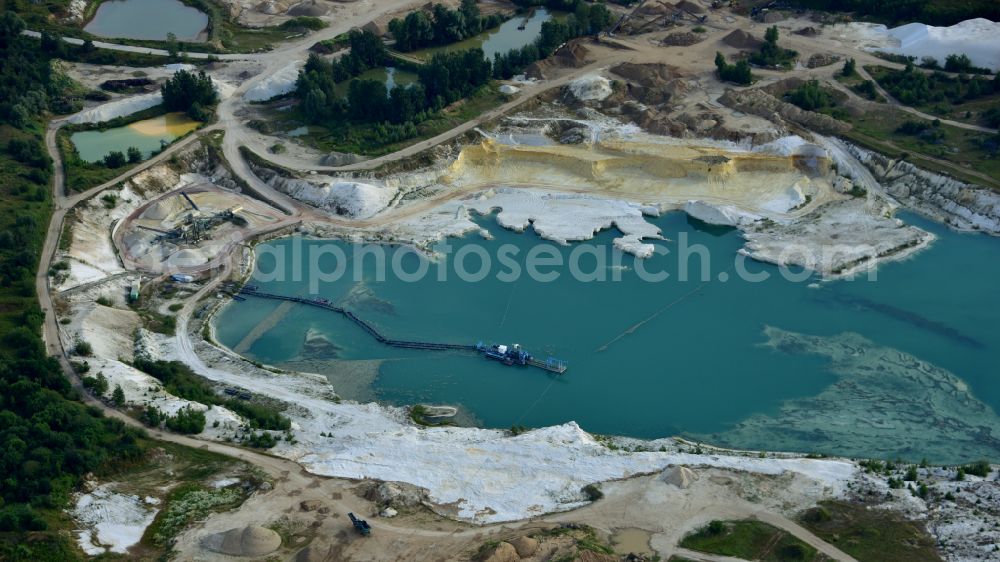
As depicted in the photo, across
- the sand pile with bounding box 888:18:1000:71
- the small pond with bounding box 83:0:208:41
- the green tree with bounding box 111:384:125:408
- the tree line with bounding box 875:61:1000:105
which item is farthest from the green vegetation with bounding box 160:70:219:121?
the sand pile with bounding box 888:18:1000:71

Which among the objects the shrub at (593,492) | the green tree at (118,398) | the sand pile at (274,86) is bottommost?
the shrub at (593,492)

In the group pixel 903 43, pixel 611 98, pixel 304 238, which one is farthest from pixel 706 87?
pixel 304 238

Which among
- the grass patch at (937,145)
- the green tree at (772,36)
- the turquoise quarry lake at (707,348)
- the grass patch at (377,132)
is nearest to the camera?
the turquoise quarry lake at (707,348)

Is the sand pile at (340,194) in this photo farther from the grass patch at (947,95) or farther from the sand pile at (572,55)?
the grass patch at (947,95)

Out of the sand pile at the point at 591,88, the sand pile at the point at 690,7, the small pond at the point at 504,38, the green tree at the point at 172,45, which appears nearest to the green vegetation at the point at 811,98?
the sand pile at the point at 591,88

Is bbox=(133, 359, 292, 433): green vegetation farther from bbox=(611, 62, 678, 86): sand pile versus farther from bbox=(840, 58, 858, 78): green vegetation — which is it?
bbox=(840, 58, 858, 78): green vegetation

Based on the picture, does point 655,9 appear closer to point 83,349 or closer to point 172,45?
point 172,45

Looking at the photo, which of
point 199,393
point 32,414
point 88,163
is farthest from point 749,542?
point 88,163
